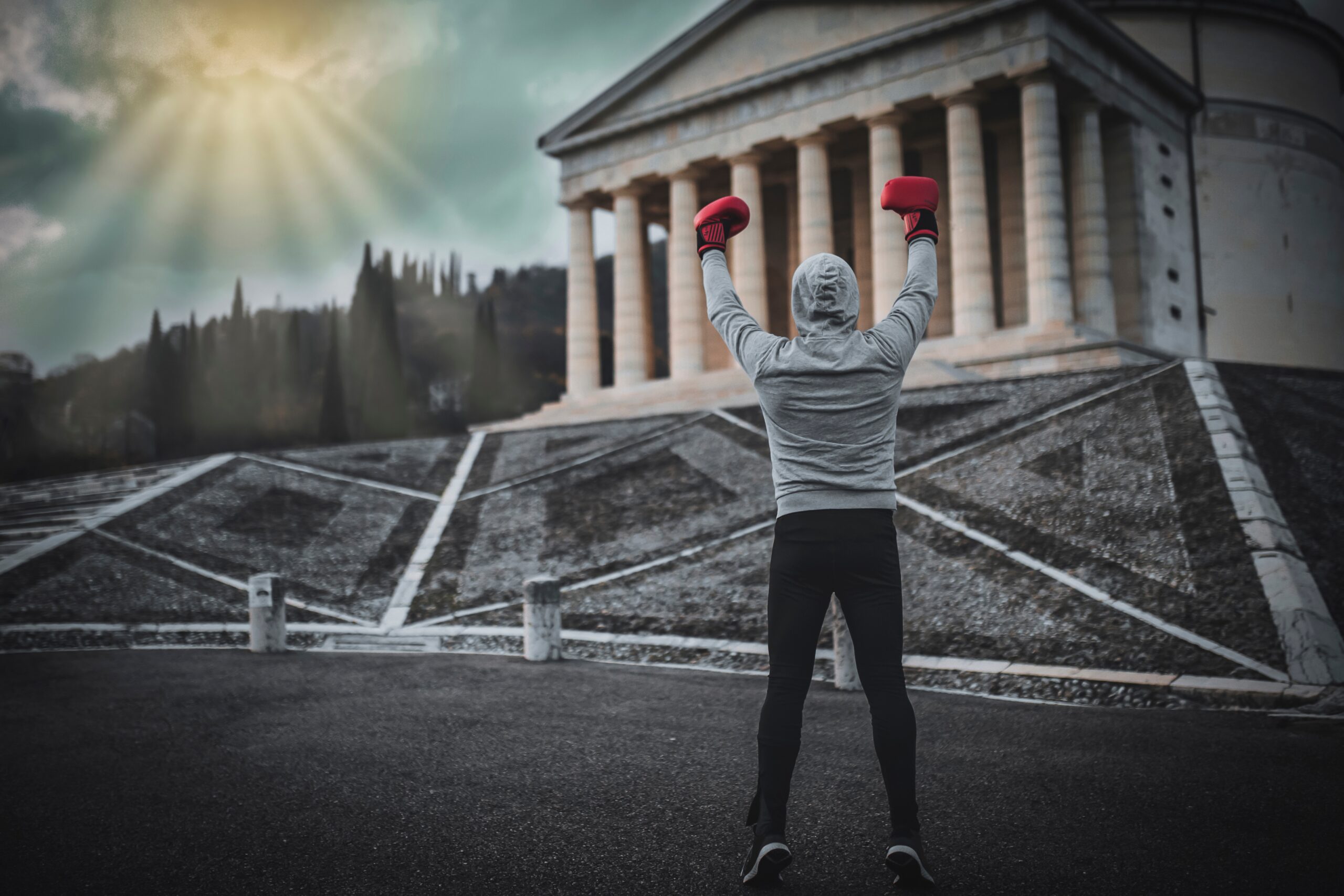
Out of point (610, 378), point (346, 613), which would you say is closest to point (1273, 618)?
point (346, 613)

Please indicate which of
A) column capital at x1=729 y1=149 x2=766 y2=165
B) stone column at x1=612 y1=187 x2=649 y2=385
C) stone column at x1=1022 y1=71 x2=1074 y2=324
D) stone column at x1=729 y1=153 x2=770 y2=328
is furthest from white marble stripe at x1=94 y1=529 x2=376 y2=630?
column capital at x1=729 y1=149 x2=766 y2=165

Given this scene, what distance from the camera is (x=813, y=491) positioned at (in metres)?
3.69

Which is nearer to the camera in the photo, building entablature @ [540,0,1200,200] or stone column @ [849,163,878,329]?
building entablature @ [540,0,1200,200]

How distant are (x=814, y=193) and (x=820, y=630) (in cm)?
3208

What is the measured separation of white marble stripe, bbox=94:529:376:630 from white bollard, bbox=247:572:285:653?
3.82 ft

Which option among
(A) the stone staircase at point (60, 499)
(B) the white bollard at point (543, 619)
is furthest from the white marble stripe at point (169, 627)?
(A) the stone staircase at point (60, 499)

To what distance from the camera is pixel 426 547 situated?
14.8 m

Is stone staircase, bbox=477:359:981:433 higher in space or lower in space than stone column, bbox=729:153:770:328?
lower

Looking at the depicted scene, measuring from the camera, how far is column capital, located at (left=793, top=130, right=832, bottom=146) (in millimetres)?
33750

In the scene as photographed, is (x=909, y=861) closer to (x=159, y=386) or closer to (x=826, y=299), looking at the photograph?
(x=826, y=299)

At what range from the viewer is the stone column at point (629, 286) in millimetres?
38562

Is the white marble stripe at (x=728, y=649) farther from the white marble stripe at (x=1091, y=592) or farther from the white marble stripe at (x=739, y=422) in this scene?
the white marble stripe at (x=739, y=422)

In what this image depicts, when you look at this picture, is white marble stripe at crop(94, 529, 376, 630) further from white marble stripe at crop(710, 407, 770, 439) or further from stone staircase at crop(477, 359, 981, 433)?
stone staircase at crop(477, 359, 981, 433)

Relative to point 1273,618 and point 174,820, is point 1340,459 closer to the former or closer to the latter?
point 1273,618
